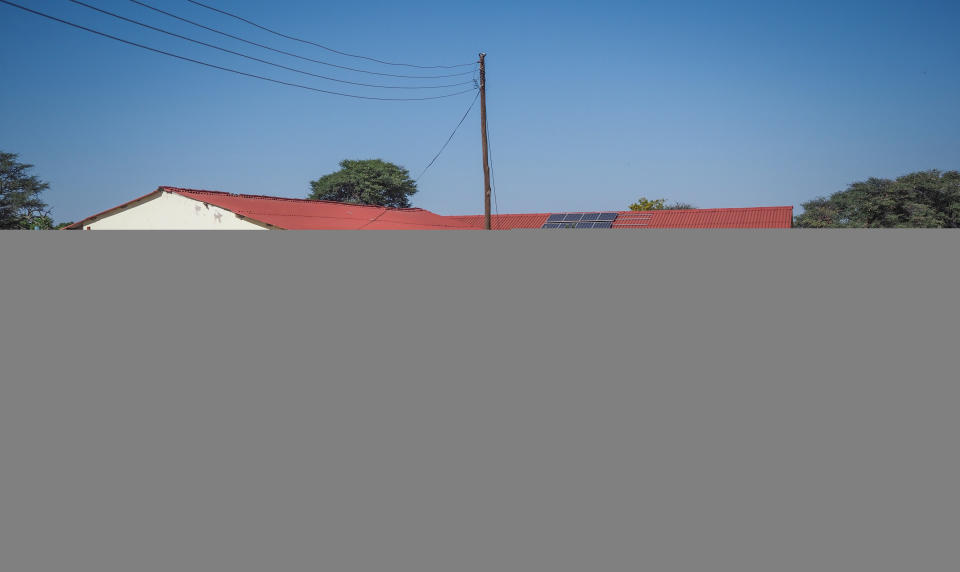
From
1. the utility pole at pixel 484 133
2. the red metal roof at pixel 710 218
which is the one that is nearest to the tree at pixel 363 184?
the red metal roof at pixel 710 218

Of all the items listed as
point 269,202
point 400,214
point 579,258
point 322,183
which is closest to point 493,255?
point 579,258

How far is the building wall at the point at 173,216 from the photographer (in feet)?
48.9

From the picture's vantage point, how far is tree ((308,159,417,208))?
38.9 m

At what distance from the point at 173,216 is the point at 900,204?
35.7 m

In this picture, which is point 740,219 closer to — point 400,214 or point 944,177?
point 400,214

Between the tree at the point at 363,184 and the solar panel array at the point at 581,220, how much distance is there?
17.7 metres

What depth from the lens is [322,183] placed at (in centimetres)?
3962

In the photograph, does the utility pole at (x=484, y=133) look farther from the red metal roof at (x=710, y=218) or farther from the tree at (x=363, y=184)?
the tree at (x=363, y=184)

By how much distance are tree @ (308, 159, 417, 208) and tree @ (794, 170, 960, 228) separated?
27.7 metres

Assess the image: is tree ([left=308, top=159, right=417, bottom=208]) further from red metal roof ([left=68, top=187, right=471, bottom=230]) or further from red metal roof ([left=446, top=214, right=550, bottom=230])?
red metal roof ([left=68, top=187, right=471, bottom=230])

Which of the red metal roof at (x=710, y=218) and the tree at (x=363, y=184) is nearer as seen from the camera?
the red metal roof at (x=710, y=218)

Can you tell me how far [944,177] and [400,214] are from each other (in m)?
30.0

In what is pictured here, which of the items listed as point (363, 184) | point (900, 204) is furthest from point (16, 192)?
point (900, 204)

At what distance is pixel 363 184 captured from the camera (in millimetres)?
38844
